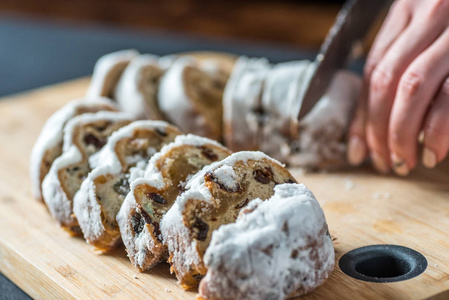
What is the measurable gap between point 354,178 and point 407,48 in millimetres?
585

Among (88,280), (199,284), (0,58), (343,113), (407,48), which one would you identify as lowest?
(0,58)

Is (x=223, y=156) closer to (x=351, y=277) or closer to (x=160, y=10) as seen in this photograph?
(x=351, y=277)

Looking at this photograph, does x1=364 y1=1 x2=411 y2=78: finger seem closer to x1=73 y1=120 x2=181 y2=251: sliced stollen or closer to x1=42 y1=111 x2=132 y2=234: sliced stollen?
x1=73 y1=120 x2=181 y2=251: sliced stollen

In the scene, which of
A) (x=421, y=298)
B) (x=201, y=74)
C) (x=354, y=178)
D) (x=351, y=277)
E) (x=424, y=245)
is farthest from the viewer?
(x=201, y=74)

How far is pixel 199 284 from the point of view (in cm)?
177

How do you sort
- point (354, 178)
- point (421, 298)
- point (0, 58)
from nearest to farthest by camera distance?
point (421, 298)
point (354, 178)
point (0, 58)

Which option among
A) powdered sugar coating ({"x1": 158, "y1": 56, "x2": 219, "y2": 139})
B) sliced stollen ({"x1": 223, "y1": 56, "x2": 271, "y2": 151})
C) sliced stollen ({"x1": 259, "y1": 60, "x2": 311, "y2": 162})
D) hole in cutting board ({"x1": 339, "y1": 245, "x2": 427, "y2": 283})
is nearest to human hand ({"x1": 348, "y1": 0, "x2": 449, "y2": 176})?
sliced stollen ({"x1": 259, "y1": 60, "x2": 311, "y2": 162})

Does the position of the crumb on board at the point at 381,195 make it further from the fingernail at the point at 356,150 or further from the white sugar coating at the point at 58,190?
the white sugar coating at the point at 58,190

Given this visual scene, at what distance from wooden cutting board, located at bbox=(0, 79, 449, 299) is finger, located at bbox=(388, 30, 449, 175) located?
198 mm

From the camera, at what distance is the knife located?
2.59m

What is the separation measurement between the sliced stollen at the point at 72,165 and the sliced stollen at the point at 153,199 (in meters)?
0.32

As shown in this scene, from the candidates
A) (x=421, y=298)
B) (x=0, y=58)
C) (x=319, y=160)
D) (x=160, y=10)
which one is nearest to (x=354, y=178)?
(x=319, y=160)

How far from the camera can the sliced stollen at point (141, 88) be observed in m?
2.95

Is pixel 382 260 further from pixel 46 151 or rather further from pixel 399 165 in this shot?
pixel 46 151
